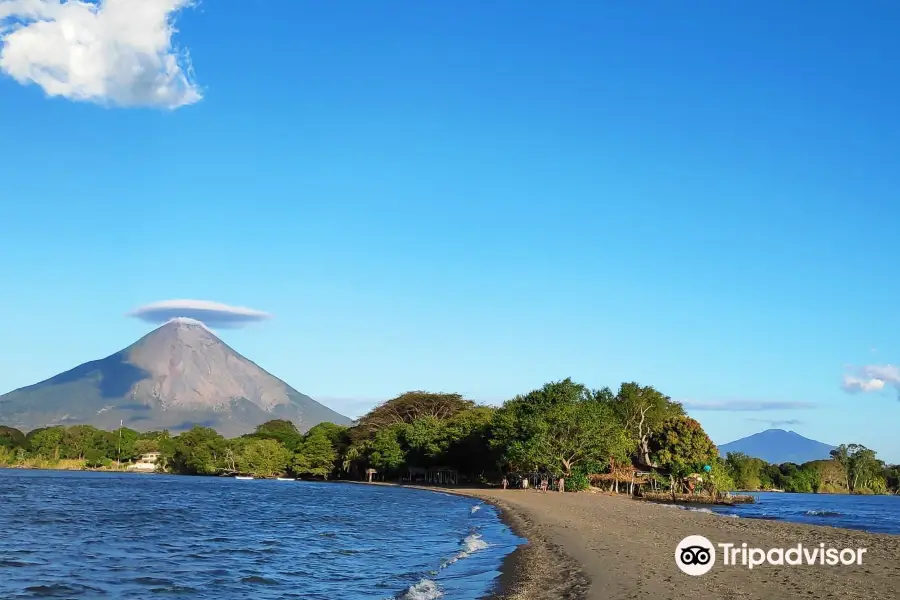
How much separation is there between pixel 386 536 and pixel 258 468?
11224 cm

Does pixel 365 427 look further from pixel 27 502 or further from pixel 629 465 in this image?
pixel 27 502

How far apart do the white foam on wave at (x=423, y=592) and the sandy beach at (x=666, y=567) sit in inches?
67.1

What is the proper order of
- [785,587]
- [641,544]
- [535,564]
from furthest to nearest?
[641,544], [535,564], [785,587]

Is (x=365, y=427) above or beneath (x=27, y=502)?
above

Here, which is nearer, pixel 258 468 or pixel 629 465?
pixel 629 465

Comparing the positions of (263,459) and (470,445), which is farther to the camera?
(263,459)

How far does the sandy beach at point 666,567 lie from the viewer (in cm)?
1573

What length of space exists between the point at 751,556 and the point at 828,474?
173 meters

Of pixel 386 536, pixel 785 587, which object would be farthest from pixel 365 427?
pixel 785 587

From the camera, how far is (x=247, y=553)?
2722cm

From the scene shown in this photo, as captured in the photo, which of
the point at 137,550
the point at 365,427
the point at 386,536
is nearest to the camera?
the point at 137,550

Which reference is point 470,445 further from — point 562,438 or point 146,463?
point 146,463

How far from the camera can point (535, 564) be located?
2223 centimetres

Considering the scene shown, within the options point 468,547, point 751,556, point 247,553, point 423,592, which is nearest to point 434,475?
point 468,547
